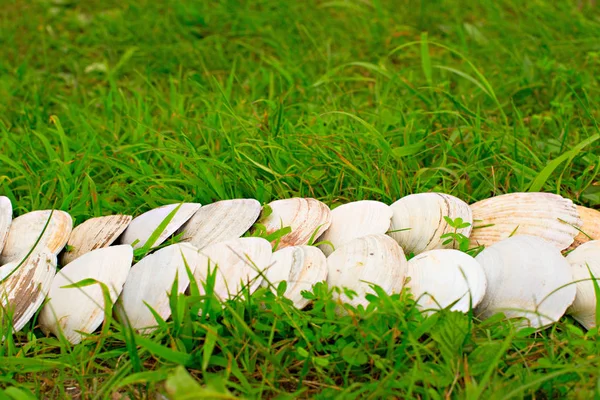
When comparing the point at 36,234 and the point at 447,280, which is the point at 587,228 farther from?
the point at 36,234

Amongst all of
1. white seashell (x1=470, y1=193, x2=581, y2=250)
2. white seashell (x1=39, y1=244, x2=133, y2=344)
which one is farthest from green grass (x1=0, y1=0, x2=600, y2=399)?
white seashell (x1=470, y1=193, x2=581, y2=250)

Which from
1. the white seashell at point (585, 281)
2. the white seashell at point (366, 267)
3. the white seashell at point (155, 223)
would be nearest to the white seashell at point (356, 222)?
the white seashell at point (366, 267)

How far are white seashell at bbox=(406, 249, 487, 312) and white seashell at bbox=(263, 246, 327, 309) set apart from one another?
239 millimetres

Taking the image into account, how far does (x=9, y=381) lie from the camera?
1557 mm

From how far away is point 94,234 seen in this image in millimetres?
1950

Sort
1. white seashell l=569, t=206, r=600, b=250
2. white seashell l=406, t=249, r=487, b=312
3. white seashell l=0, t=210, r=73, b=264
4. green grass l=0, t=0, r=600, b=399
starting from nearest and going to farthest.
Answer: green grass l=0, t=0, r=600, b=399, white seashell l=406, t=249, r=487, b=312, white seashell l=0, t=210, r=73, b=264, white seashell l=569, t=206, r=600, b=250

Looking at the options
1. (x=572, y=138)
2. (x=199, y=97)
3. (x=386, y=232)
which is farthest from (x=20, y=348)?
(x=572, y=138)

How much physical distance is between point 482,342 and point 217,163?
1.02m

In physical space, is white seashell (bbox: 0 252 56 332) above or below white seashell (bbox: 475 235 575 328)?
above

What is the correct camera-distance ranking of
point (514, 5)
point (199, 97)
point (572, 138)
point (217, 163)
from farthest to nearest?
point (514, 5)
point (199, 97)
point (572, 138)
point (217, 163)

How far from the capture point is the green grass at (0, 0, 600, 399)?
1544 mm

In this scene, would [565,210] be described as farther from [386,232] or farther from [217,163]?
[217,163]

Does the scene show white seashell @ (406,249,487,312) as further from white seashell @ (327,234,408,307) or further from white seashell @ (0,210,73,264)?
white seashell @ (0,210,73,264)

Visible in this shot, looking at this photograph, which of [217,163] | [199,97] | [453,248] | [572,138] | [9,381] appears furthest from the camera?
[199,97]
